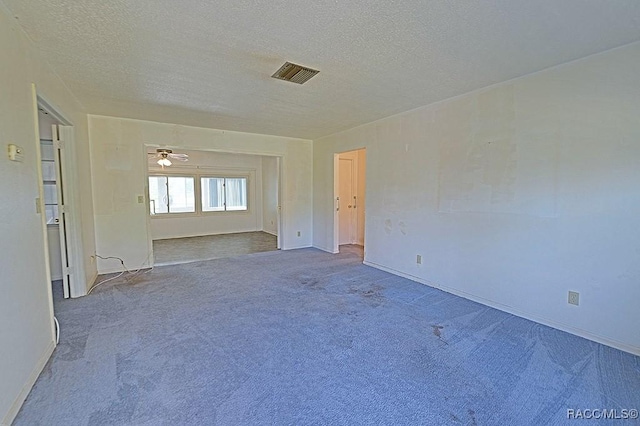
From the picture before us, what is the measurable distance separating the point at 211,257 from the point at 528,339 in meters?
5.19

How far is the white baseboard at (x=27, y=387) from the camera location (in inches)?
63.4

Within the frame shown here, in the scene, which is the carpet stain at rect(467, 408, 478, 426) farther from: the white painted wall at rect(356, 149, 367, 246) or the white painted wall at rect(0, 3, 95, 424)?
the white painted wall at rect(356, 149, 367, 246)

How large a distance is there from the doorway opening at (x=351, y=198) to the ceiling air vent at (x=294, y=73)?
370 centimetres

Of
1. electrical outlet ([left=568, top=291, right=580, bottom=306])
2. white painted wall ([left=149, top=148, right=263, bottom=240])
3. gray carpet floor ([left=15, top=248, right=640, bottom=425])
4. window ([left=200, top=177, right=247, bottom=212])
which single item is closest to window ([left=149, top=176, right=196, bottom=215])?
white painted wall ([left=149, top=148, right=263, bottom=240])

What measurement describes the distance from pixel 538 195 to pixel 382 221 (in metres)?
2.30

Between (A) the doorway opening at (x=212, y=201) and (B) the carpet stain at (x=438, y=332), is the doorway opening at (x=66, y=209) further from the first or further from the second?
(B) the carpet stain at (x=438, y=332)

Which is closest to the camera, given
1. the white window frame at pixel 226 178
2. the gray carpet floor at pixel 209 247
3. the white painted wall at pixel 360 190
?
the gray carpet floor at pixel 209 247

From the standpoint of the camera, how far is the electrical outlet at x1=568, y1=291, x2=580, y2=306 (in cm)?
263

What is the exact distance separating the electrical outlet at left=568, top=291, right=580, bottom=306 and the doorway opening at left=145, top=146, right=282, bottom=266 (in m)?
5.27

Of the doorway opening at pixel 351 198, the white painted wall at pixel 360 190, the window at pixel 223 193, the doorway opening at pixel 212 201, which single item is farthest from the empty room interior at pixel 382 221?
the window at pixel 223 193

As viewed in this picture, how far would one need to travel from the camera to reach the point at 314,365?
2182mm

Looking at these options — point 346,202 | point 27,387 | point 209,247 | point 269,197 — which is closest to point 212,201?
point 269,197

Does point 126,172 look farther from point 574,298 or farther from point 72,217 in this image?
point 574,298

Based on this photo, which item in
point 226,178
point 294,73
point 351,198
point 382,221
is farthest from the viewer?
point 226,178
